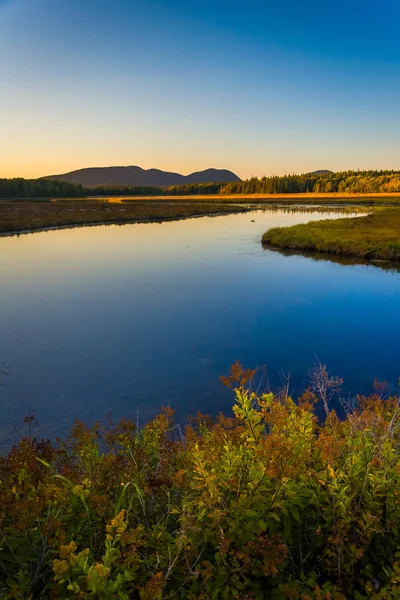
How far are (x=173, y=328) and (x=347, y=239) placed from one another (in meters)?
29.2

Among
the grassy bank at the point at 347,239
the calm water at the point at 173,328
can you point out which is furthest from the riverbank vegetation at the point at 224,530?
the grassy bank at the point at 347,239

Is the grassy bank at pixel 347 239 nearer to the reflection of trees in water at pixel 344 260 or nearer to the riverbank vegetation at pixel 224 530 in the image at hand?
the reflection of trees in water at pixel 344 260

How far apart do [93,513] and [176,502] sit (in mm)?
1068

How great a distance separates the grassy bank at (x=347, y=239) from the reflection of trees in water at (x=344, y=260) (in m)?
1.14

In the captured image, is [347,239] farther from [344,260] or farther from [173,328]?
[173,328]

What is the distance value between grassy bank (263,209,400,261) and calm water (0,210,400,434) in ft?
15.4

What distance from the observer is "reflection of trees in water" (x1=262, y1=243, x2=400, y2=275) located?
33844 mm

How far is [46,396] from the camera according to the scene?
42.1ft

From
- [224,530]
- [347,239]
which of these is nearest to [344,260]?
[347,239]

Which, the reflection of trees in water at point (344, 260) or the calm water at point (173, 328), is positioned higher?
the reflection of trees in water at point (344, 260)

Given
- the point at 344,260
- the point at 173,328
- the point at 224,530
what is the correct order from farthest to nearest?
the point at 344,260 → the point at 173,328 → the point at 224,530

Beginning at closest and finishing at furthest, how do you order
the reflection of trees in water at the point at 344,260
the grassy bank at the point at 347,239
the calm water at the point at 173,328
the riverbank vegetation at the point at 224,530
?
the riverbank vegetation at the point at 224,530, the calm water at the point at 173,328, the reflection of trees in water at the point at 344,260, the grassy bank at the point at 347,239

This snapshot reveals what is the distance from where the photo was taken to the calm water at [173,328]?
13125mm

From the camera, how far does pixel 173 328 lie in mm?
19734
